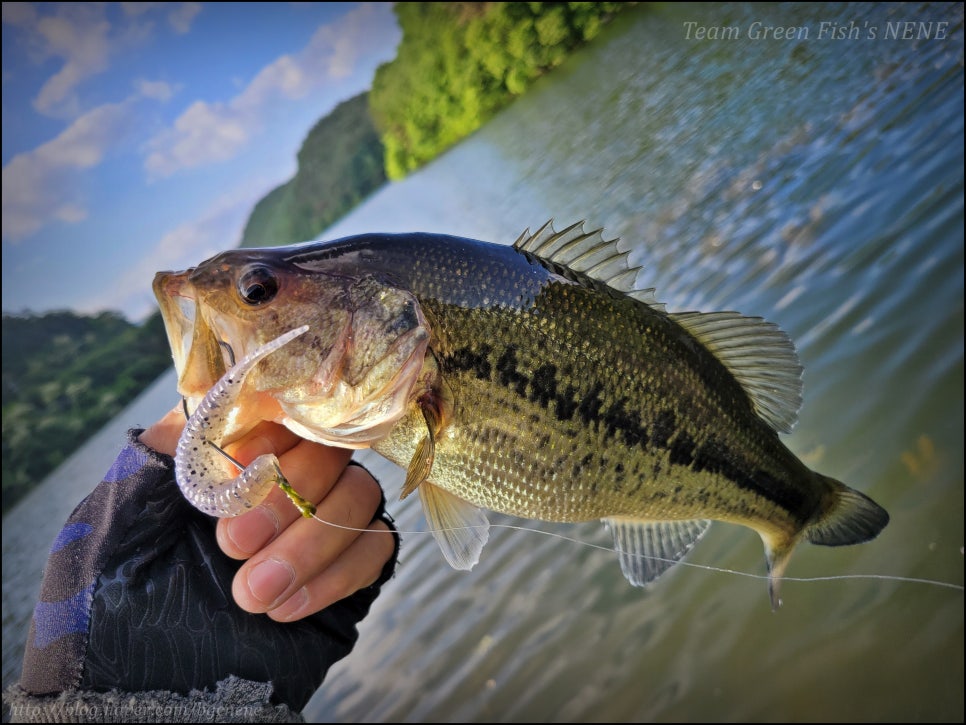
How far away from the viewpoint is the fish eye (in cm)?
161

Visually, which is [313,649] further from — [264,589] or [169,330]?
[169,330]

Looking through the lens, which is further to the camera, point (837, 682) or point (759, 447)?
point (837, 682)

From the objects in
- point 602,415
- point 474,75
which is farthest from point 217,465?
point 474,75

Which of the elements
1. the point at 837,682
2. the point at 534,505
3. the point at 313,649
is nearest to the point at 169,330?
the point at 534,505

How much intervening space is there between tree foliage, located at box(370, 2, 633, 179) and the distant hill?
3.98 ft

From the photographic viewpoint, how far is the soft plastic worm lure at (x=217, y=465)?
128 centimetres

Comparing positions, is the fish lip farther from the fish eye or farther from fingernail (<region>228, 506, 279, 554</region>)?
fingernail (<region>228, 506, 279, 554</region>)

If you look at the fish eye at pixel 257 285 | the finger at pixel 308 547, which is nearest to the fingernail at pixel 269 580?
the finger at pixel 308 547

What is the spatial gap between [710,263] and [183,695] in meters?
8.98

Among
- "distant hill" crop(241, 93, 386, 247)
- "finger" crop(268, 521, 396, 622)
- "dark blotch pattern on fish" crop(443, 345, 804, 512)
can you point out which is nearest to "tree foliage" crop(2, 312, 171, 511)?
"finger" crop(268, 521, 396, 622)

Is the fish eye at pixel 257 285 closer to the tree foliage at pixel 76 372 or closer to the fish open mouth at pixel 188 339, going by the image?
the fish open mouth at pixel 188 339

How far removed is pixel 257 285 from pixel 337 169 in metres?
21.5

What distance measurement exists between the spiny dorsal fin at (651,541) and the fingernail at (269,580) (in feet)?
3.53

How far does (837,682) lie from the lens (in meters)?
4.32
